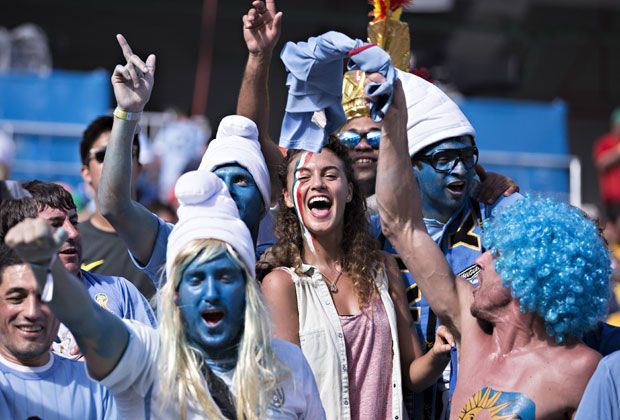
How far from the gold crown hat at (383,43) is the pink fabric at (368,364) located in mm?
1167

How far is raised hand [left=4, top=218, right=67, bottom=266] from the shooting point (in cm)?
269

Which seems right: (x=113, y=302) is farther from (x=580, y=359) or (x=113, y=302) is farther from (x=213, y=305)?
(x=580, y=359)

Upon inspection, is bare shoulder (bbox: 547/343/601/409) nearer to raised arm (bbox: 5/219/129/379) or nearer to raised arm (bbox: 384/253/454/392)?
raised arm (bbox: 384/253/454/392)

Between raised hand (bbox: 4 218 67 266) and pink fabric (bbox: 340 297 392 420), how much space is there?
1.57m

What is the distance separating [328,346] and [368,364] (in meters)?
0.18

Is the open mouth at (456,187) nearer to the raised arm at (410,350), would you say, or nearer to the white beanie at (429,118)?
the white beanie at (429,118)

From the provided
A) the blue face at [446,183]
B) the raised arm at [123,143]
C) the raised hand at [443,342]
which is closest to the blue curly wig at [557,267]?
the raised hand at [443,342]

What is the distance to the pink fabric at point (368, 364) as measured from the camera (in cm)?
407

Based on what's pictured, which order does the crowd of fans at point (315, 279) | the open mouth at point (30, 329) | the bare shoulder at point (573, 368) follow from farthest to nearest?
the open mouth at point (30, 329) → the bare shoulder at point (573, 368) → the crowd of fans at point (315, 279)

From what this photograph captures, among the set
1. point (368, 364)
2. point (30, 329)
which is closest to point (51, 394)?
point (30, 329)

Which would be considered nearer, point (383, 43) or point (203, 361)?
point (203, 361)

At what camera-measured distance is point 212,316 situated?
312 cm

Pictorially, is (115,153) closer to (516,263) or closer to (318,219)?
(318,219)

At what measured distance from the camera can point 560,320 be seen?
349 cm
